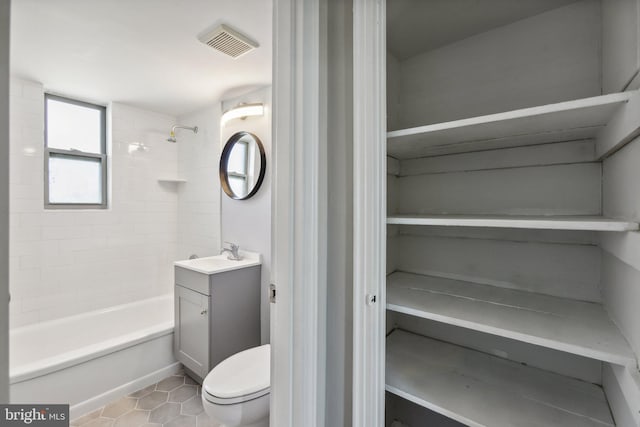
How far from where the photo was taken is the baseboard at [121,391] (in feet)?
5.44

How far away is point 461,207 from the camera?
1.16m

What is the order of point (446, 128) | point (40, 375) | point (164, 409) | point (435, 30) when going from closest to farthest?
1. point (446, 128)
2. point (435, 30)
3. point (40, 375)
4. point (164, 409)

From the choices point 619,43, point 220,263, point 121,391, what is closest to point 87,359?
point 121,391

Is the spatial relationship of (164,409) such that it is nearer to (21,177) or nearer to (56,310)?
(56,310)

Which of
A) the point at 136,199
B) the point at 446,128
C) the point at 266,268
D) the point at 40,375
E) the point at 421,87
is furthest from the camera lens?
the point at 136,199

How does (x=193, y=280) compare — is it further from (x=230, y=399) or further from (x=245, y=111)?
(x=245, y=111)

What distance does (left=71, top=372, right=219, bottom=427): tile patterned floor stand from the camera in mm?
1623

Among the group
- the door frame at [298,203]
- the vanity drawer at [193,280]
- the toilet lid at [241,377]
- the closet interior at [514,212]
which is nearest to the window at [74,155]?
the vanity drawer at [193,280]

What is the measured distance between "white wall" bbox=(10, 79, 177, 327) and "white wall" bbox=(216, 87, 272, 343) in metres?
0.96

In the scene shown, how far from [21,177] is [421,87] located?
2.96m

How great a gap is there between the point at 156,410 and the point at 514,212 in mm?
2332

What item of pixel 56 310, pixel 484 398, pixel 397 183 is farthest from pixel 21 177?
pixel 484 398

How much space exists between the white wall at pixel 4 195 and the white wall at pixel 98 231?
2.11 m

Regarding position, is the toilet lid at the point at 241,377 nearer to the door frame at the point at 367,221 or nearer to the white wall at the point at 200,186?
the door frame at the point at 367,221
